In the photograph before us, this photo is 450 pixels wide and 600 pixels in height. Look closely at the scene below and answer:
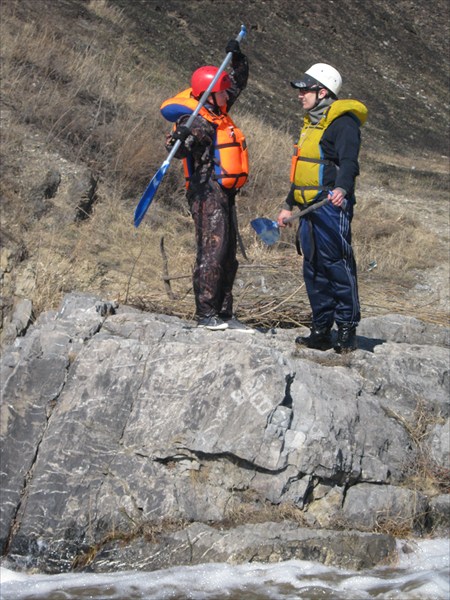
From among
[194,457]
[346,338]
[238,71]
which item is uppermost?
[238,71]

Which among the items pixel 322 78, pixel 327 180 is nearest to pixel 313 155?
pixel 327 180

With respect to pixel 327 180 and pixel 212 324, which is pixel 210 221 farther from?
pixel 327 180

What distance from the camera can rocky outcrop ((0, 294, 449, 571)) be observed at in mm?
5508

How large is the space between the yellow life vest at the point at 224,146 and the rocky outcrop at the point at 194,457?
3.55 feet

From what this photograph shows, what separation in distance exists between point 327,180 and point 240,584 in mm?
2555

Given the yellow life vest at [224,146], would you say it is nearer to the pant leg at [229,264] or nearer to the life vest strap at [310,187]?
the pant leg at [229,264]

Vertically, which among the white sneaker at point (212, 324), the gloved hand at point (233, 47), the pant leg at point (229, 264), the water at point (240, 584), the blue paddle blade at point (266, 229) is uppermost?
the gloved hand at point (233, 47)

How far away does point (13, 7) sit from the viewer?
48.6 ft

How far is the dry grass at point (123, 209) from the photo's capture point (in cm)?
866

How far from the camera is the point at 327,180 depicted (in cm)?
641

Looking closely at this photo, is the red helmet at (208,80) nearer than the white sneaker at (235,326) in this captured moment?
Yes

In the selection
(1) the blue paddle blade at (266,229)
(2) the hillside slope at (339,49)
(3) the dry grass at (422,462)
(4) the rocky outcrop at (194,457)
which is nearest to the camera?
(4) the rocky outcrop at (194,457)

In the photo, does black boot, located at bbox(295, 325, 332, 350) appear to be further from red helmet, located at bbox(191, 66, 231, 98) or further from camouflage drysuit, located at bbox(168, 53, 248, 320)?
red helmet, located at bbox(191, 66, 231, 98)

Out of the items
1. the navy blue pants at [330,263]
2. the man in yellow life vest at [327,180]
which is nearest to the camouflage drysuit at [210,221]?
the man in yellow life vest at [327,180]
